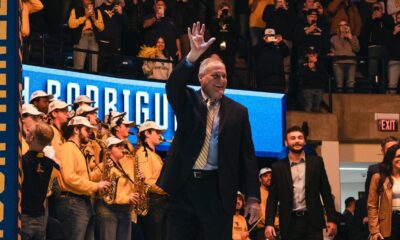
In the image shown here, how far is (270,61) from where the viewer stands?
2003 cm

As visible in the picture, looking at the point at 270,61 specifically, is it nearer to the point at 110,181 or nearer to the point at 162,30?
the point at 162,30

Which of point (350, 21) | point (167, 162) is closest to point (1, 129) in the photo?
point (167, 162)

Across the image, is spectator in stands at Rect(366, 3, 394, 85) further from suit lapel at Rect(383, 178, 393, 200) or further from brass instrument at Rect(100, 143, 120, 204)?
brass instrument at Rect(100, 143, 120, 204)

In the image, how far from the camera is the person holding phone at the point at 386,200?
1217 cm

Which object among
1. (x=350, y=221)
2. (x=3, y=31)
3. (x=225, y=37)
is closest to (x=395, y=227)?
(x=350, y=221)

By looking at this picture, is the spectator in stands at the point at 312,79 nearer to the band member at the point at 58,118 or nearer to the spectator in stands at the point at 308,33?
the spectator in stands at the point at 308,33

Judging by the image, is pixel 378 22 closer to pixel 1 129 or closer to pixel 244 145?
pixel 244 145

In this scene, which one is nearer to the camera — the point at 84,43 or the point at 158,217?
the point at 158,217

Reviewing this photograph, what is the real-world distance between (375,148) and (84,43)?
24.4 ft

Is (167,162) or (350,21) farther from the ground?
(350,21)

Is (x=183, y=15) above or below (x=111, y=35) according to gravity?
above

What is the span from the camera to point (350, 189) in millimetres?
25453

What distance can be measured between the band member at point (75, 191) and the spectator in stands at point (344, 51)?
10329 millimetres

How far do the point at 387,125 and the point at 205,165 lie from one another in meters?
14.2
